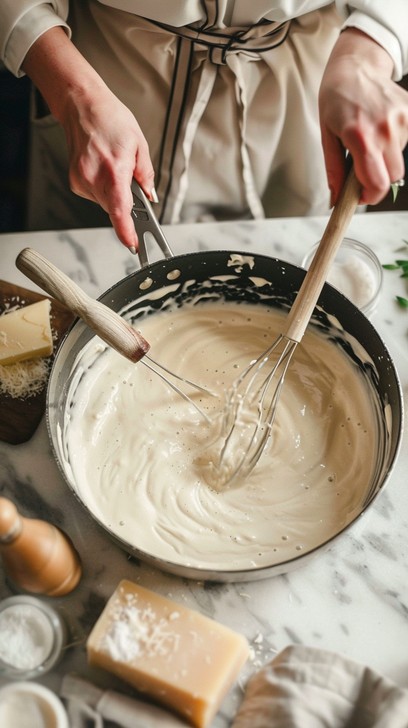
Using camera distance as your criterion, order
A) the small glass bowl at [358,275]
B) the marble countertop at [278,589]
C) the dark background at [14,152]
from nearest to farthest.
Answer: the marble countertop at [278,589] → the small glass bowl at [358,275] → the dark background at [14,152]

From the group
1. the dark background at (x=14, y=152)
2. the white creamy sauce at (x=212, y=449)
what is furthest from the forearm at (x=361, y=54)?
the dark background at (x=14, y=152)

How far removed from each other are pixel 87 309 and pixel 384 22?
0.67 metres

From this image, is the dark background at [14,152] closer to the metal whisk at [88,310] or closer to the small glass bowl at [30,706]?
the metal whisk at [88,310]

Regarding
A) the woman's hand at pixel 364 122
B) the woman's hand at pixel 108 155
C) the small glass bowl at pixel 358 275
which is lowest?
the small glass bowl at pixel 358 275

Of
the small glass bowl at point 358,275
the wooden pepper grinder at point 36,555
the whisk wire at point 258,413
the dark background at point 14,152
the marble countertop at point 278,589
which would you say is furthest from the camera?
the dark background at point 14,152

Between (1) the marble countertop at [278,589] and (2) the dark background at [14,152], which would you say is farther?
(2) the dark background at [14,152]

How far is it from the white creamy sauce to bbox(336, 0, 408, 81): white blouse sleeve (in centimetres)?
48

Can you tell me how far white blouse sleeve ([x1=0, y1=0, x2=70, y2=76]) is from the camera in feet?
4.04

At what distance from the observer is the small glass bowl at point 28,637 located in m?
0.96

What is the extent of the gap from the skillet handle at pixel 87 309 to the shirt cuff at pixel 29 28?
36cm

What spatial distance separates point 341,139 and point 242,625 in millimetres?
703

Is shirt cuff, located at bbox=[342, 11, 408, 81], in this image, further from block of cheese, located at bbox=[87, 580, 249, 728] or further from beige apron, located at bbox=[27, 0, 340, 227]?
block of cheese, located at bbox=[87, 580, 249, 728]

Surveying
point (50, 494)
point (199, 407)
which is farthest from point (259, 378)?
point (50, 494)

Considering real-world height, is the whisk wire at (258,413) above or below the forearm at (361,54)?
below
